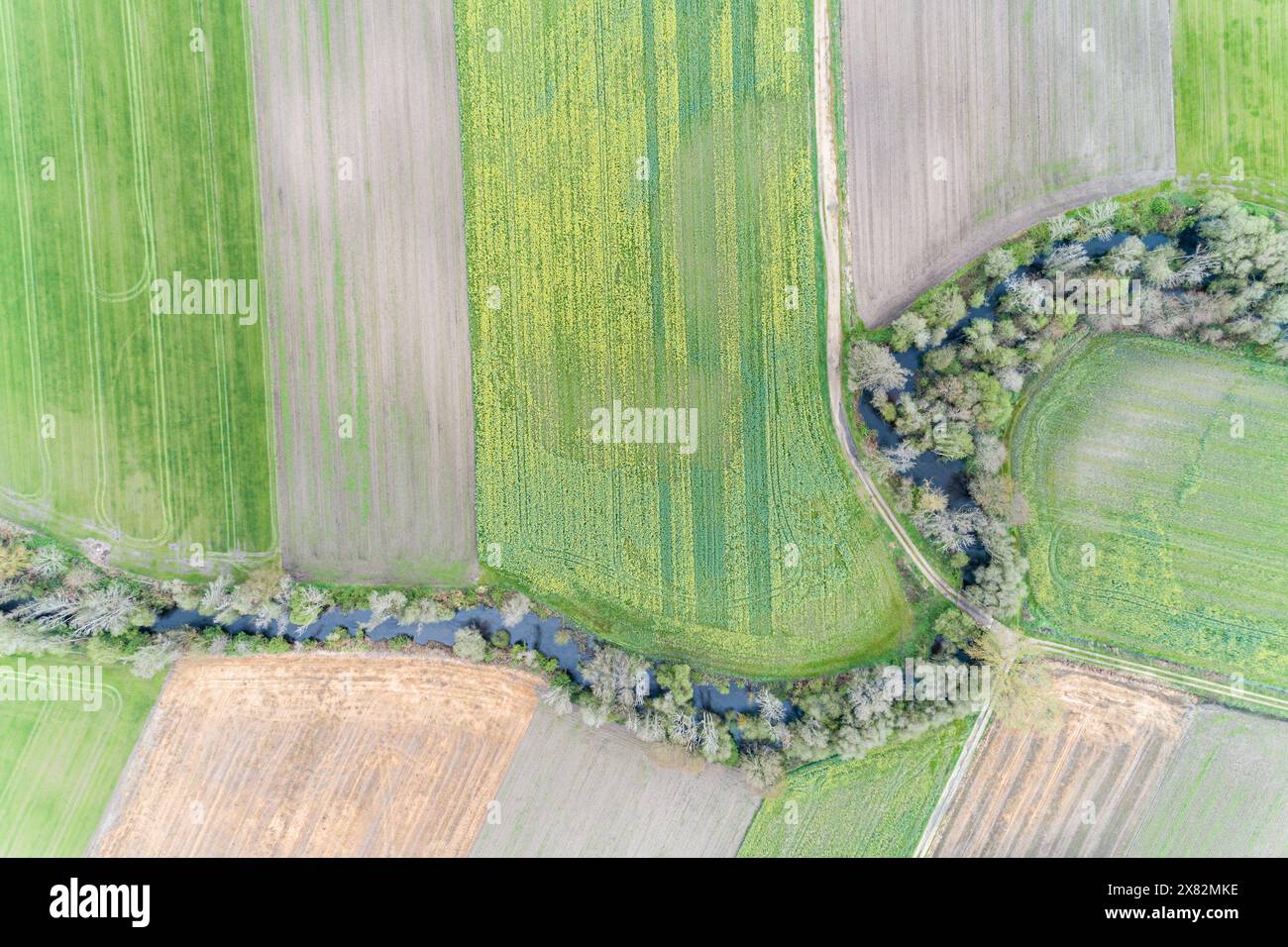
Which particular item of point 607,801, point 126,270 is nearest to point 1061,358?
point 607,801

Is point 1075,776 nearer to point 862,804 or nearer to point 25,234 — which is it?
point 862,804

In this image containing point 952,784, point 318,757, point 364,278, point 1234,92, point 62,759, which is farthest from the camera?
point 1234,92

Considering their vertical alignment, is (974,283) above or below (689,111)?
below

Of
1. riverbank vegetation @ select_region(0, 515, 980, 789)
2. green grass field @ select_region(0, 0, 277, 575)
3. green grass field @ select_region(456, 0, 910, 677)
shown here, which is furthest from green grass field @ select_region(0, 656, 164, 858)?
green grass field @ select_region(456, 0, 910, 677)

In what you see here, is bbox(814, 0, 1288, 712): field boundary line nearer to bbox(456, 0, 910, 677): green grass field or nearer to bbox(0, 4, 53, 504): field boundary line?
bbox(456, 0, 910, 677): green grass field

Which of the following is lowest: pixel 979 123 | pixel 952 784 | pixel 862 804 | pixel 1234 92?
pixel 862 804

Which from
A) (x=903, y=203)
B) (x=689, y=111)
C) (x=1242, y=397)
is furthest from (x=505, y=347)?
(x=1242, y=397)

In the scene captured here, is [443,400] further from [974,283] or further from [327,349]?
[974,283]

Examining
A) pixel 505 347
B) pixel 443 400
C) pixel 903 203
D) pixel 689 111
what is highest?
pixel 689 111
